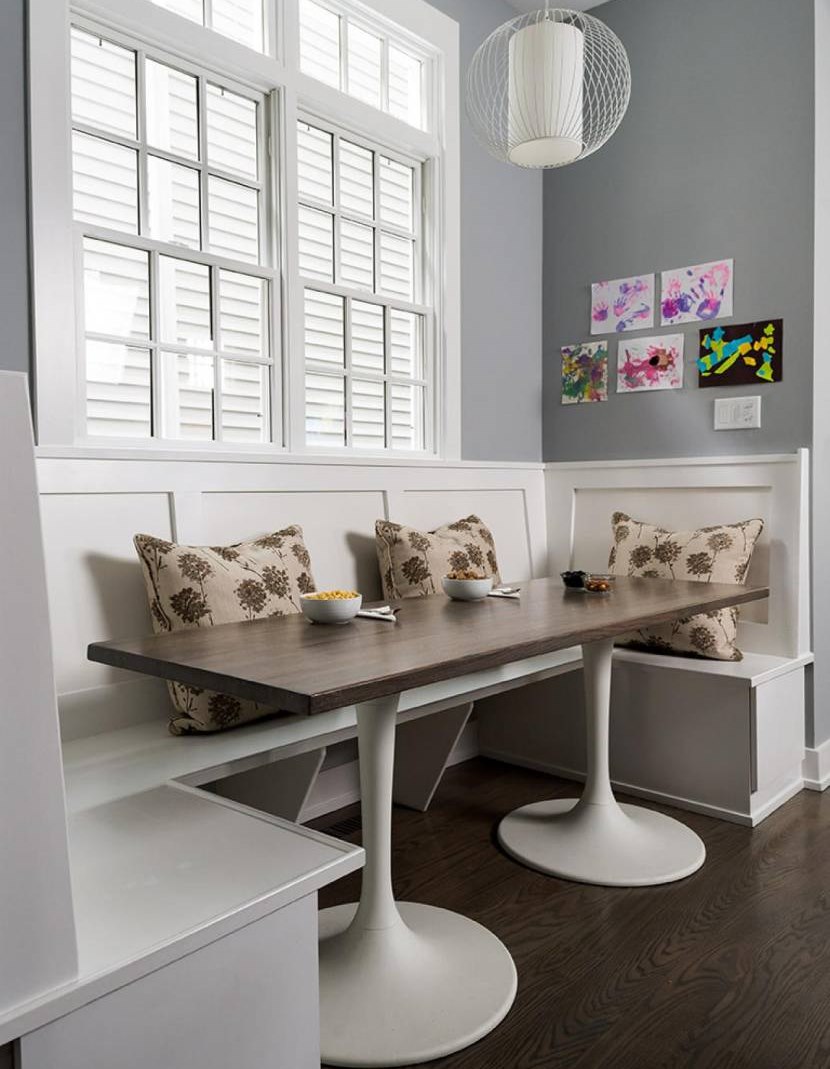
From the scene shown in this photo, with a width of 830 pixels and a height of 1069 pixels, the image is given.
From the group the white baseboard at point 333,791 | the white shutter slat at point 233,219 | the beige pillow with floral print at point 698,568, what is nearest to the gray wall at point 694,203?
the beige pillow with floral print at point 698,568

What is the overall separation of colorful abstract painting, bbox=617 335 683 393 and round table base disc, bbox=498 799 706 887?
1718mm

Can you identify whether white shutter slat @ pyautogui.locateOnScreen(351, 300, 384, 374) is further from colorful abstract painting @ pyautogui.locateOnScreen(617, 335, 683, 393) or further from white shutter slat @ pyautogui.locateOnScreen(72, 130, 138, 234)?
colorful abstract painting @ pyautogui.locateOnScreen(617, 335, 683, 393)

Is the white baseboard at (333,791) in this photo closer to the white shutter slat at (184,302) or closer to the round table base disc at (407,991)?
the round table base disc at (407,991)

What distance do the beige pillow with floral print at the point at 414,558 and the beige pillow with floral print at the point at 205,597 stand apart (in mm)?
585

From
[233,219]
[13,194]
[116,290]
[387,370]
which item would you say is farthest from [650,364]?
[13,194]

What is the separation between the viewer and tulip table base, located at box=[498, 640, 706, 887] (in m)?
2.39

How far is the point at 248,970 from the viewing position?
1.22 m

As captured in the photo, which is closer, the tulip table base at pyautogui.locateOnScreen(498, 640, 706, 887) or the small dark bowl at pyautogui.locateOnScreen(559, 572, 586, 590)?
the tulip table base at pyautogui.locateOnScreen(498, 640, 706, 887)

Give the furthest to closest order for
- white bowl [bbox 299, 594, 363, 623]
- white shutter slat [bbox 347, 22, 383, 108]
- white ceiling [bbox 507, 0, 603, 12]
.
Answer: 1. white ceiling [bbox 507, 0, 603, 12]
2. white shutter slat [bbox 347, 22, 383, 108]
3. white bowl [bbox 299, 594, 363, 623]

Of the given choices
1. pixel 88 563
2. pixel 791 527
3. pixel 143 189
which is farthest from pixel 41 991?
pixel 791 527

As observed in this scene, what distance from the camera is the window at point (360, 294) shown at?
2.99 metres

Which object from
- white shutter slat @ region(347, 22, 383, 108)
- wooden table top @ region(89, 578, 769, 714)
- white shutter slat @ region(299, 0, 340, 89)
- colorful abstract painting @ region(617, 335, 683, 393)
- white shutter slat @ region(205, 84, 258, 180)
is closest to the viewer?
wooden table top @ region(89, 578, 769, 714)

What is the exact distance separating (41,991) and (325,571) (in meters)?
1.86

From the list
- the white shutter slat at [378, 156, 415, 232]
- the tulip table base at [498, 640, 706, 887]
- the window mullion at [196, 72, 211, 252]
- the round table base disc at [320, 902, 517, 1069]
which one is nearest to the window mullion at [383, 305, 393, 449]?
the white shutter slat at [378, 156, 415, 232]
